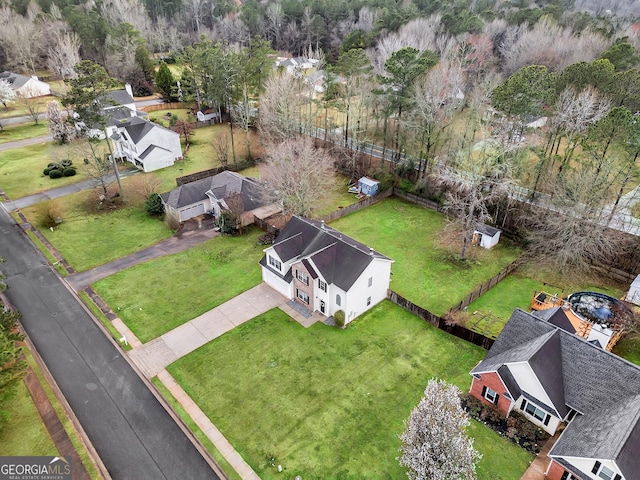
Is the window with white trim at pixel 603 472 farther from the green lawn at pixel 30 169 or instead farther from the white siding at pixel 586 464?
the green lawn at pixel 30 169

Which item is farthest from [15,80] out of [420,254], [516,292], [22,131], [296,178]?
[516,292]

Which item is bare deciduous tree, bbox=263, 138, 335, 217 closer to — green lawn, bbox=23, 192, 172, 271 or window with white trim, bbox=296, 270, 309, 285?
window with white trim, bbox=296, 270, 309, 285

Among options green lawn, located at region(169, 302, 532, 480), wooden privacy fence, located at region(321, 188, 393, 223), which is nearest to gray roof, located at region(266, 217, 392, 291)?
green lawn, located at region(169, 302, 532, 480)

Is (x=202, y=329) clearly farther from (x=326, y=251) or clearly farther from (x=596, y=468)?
(x=596, y=468)

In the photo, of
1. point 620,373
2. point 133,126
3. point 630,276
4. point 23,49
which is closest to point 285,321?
point 620,373

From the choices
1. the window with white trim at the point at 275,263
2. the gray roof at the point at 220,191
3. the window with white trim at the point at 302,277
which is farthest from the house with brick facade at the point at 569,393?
the gray roof at the point at 220,191

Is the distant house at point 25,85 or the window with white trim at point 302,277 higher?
the distant house at point 25,85

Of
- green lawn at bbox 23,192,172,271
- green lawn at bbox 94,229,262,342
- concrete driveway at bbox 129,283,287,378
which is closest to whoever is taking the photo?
concrete driveway at bbox 129,283,287,378
